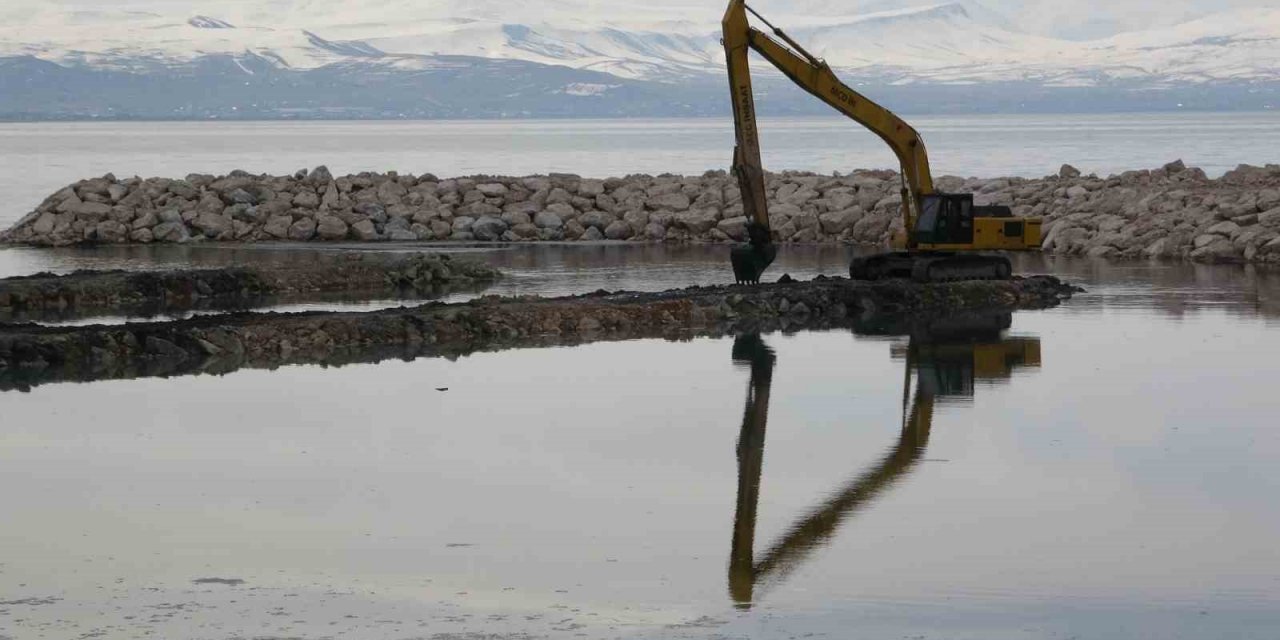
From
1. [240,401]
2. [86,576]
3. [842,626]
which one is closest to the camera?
[842,626]

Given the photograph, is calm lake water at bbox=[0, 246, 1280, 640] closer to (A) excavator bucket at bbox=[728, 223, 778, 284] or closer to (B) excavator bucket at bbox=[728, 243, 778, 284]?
(A) excavator bucket at bbox=[728, 223, 778, 284]

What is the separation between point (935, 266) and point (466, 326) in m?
7.09

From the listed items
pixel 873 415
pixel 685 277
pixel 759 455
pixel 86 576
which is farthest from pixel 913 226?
pixel 86 576

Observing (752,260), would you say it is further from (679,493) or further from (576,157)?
(576,157)

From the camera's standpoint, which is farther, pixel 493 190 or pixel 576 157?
pixel 576 157

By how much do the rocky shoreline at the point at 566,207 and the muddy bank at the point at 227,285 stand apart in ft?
28.3

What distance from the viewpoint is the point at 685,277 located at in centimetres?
2938

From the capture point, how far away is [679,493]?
12602 millimetres

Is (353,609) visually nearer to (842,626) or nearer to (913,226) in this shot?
(842,626)

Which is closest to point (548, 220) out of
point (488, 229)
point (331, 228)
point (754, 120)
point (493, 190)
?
point (488, 229)

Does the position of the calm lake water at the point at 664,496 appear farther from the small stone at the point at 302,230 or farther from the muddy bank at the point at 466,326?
the small stone at the point at 302,230

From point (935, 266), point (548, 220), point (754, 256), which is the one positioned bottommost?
point (935, 266)

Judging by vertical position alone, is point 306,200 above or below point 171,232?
above

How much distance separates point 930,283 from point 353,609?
53.8ft
